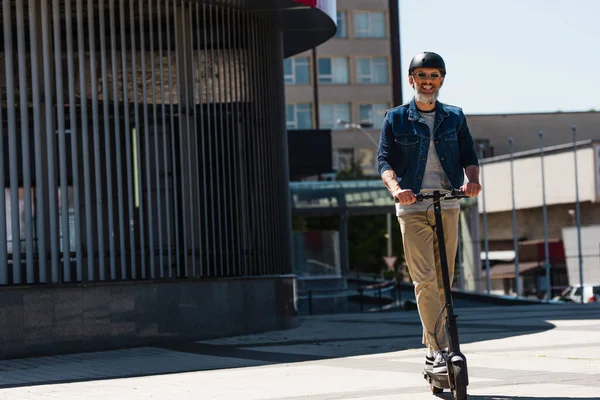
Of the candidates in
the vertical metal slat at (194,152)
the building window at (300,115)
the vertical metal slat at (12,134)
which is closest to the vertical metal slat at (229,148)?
the vertical metal slat at (194,152)

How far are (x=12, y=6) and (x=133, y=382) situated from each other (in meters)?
5.94

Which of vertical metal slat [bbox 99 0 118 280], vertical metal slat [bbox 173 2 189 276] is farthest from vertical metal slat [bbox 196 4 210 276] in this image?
vertical metal slat [bbox 99 0 118 280]

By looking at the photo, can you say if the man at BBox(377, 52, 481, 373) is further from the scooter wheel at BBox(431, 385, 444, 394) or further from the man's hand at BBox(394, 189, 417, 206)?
the man's hand at BBox(394, 189, 417, 206)

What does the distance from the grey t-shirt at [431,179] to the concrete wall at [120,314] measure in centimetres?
641

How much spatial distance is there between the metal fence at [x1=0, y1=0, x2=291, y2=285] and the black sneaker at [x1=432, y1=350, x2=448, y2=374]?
717 centimetres

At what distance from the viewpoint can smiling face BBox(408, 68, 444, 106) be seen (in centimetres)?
729

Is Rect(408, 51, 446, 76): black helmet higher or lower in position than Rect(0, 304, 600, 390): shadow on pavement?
higher

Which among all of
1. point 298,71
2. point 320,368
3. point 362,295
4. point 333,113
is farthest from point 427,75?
point 333,113

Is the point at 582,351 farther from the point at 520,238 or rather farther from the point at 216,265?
the point at 520,238

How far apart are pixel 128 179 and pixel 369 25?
65.4 meters

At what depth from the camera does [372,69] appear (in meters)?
78.9

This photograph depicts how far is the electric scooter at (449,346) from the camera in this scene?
21.6 feet

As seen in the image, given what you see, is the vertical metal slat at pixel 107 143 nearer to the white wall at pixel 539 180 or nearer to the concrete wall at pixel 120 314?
the concrete wall at pixel 120 314

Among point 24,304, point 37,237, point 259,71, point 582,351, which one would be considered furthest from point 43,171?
point 582,351
